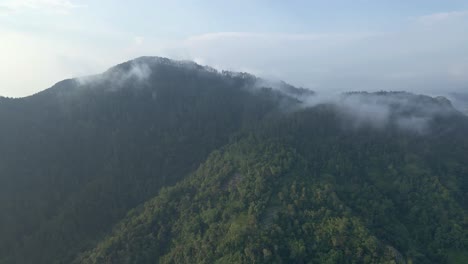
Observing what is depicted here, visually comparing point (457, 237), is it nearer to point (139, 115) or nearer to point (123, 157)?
point (123, 157)

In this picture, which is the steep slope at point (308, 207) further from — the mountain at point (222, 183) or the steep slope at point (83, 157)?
the steep slope at point (83, 157)

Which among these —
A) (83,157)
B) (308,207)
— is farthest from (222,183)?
(83,157)

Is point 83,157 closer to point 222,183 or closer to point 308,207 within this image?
point 222,183

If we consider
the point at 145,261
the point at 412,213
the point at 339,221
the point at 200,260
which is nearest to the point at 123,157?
the point at 145,261

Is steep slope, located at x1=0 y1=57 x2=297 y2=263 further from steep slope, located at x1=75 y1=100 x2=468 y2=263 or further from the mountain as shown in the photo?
steep slope, located at x1=75 y1=100 x2=468 y2=263

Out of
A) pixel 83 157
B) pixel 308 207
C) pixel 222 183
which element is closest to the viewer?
pixel 308 207

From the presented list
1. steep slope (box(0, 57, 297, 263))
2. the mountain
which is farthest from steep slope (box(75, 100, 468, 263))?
steep slope (box(0, 57, 297, 263))

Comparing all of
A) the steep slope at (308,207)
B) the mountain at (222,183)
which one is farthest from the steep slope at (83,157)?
the steep slope at (308,207)
